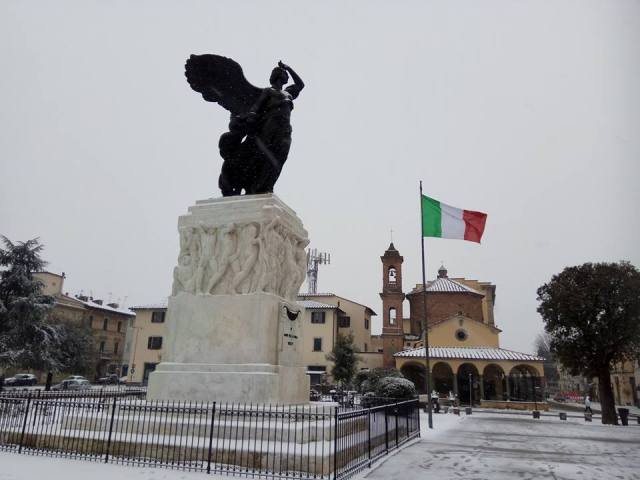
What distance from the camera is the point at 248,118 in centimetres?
1065

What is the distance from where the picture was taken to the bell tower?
4462 centimetres

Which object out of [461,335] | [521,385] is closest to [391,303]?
[461,335]

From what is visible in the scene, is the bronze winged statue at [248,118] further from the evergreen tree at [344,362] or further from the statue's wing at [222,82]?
the evergreen tree at [344,362]

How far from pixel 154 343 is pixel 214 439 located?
1745 inches

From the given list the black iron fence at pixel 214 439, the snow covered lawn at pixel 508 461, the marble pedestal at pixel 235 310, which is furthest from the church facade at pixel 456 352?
the black iron fence at pixel 214 439

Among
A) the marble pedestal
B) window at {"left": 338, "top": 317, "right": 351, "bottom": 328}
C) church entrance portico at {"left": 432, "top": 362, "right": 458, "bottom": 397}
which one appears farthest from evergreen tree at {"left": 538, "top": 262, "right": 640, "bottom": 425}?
window at {"left": 338, "top": 317, "right": 351, "bottom": 328}

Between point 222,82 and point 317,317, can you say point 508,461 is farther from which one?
point 317,317

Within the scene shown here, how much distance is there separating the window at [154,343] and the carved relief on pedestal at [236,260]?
1639 inches

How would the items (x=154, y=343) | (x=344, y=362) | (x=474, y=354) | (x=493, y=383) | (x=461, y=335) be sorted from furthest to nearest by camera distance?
1. (x=154, y=343)
2. (x=461, y=335)
3. (x=493, y=383)
4. (x=474, y=354)
5. (x=344, y=362)

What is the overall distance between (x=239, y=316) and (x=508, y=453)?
711 cm

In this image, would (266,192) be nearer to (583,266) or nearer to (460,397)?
(583,266)

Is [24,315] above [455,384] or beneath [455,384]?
above

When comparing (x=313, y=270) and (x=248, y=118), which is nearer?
(x=248, y=118)

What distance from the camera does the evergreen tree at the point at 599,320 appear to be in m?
24.4
